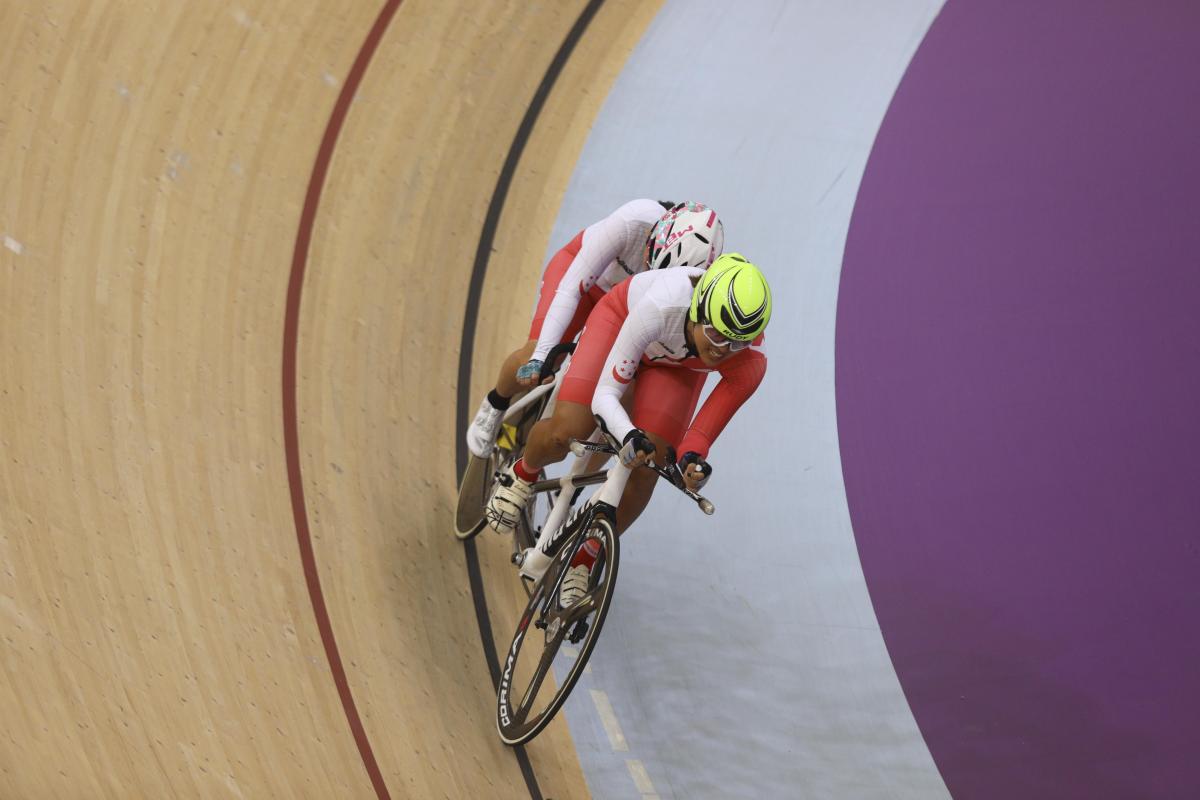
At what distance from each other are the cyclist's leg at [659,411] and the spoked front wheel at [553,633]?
16cm

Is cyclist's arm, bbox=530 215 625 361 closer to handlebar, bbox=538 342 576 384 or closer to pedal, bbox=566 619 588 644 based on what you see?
handlebar, bbox=538 342 576 384

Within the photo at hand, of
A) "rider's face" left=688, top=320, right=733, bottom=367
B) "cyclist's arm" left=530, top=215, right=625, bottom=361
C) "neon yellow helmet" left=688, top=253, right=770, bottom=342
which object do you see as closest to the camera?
"neon yellow helmet" left=688, top=253, right=770, bottom=342

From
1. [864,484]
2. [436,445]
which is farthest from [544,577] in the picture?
[864,484]

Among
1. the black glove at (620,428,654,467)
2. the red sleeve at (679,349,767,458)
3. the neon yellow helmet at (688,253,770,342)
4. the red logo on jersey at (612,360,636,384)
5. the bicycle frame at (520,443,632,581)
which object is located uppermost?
the neon yellow helmet at (688,253,770,342)

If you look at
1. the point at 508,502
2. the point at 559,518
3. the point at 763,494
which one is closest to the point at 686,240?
the point at 559,518

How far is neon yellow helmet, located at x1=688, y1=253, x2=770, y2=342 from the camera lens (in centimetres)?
310

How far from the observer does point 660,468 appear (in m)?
3.32

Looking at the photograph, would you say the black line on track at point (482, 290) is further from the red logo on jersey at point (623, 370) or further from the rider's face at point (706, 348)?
the rider's face at point (706, 348)

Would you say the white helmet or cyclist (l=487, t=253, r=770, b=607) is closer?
cyclist (l=487, t=253, r=770, b=607)

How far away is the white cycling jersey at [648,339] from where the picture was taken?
330 centimetres

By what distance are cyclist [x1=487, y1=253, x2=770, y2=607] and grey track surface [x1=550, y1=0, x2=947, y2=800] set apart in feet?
3.23

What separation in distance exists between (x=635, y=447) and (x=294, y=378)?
2.01 m

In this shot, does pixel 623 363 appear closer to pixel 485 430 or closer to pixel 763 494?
pixel 485 430

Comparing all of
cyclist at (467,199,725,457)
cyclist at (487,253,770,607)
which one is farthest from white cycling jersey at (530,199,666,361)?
cyclist at (487,253,770,607)
